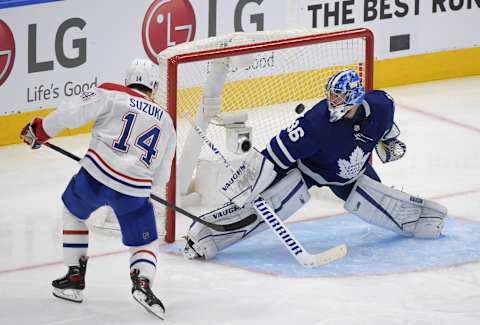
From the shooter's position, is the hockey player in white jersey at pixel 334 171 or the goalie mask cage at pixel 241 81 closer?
the hockey player in white jersey at pixel 334 171

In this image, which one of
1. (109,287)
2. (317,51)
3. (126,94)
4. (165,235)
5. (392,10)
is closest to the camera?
(126,94)

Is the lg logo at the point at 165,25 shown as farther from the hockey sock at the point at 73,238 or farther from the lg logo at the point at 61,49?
the hockey sock at the point at 73,238

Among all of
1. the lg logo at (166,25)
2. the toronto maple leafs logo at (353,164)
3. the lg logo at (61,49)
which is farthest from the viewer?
the lg logo at (166,25)

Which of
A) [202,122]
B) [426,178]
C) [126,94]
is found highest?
[126,94]

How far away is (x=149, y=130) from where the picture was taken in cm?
603

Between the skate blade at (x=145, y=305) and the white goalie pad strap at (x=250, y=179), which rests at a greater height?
the white goalie pad strap at (x=250, y=179)

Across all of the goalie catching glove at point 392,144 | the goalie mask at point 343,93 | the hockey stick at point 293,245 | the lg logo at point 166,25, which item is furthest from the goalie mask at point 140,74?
the lg logo at point 166,25

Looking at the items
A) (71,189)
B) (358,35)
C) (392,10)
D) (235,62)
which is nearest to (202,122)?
(235,62)

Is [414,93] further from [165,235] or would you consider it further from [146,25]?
[165,235]

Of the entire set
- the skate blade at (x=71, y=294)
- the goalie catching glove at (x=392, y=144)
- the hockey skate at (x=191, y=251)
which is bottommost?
the hockey skate at (x=191, y=251)

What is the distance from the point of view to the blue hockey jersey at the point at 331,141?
21.9 ft

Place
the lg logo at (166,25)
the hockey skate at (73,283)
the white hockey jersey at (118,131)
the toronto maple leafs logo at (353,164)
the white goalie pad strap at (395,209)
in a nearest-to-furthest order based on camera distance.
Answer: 1. the white hockey jersey at (118,131)
2. the hockey skate at (73,283)
3. the toronto maple leafs logo at (353,164)
4. the white goalie pad strap at (395,209)
5. the lg logo at (166,25)

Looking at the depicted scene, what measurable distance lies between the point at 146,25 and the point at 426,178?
6.08 feet

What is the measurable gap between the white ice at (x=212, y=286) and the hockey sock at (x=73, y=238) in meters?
0.19
